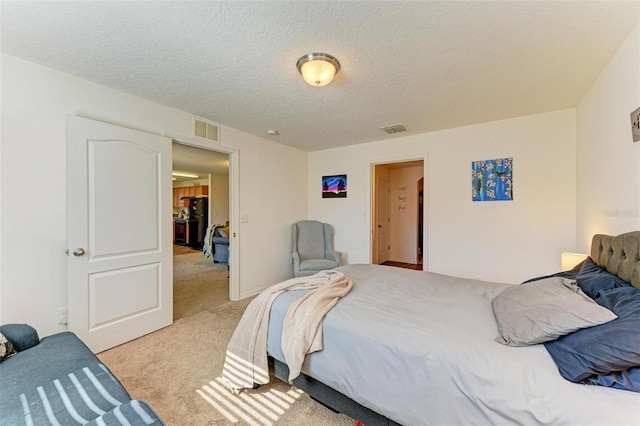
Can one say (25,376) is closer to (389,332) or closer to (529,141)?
(389,332)

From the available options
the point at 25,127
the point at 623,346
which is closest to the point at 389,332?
the point at 623,346

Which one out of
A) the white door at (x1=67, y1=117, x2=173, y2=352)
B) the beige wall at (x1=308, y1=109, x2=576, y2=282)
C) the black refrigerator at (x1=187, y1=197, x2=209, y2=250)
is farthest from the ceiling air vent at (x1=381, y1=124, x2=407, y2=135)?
the black refrigerator at (x1=187, y1=197, x2=209, y2=250)

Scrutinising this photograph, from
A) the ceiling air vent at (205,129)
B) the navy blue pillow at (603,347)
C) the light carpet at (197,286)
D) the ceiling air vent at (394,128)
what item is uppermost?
the ceiling air vent at (394,128)

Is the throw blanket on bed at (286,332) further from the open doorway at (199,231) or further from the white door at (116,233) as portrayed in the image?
the open doorway at (199,231)

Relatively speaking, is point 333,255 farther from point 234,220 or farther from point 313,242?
point 234,220

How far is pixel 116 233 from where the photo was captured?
2.43 meters

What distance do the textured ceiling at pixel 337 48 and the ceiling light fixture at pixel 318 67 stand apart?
76mm

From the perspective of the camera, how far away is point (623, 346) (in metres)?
0.91

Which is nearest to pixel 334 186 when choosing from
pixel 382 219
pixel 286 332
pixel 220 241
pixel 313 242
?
pixel 313 242

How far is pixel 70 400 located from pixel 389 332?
151 centimetres

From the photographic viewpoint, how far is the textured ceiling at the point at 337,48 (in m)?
1.48

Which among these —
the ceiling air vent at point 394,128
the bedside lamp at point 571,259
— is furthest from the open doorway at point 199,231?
the bedside lamp at point 571,259

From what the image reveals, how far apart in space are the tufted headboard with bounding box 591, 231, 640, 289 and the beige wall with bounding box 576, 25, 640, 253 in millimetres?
203

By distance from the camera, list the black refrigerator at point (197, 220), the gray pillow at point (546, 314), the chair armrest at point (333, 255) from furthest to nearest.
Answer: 1. the black refrigerator at point (197, 220)
2. the chair armrest at point (333, 255)
3. the gray pillow at point (546, 314)
